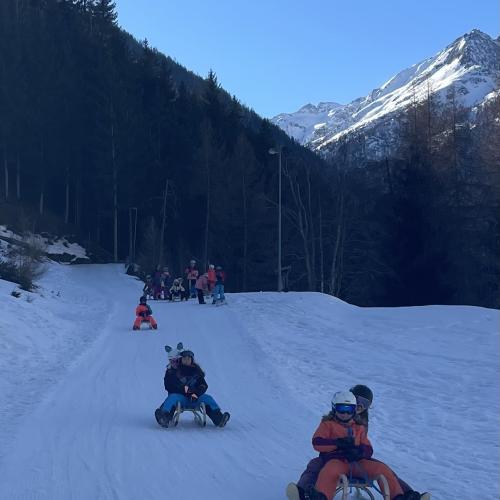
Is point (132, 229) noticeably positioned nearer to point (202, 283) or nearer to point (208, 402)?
point (202, 283)

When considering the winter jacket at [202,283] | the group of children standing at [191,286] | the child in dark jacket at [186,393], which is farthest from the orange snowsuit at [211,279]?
the child in dark jacket at [186,393]

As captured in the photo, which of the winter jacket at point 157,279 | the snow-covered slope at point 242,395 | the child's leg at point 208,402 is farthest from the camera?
the winter jacket at point 157,279

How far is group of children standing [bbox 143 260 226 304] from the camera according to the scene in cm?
2635

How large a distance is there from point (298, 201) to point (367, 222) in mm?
4123

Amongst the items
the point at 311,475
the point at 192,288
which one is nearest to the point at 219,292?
the point at 192,288

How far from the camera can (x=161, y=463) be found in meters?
7.34

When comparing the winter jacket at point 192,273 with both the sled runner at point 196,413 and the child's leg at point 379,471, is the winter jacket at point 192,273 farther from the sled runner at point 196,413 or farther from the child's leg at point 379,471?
the child's leg at point 379,471

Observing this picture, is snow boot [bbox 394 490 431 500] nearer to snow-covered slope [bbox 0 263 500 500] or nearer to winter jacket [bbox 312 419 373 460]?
winter jacket [bbox 312 419 373 460]

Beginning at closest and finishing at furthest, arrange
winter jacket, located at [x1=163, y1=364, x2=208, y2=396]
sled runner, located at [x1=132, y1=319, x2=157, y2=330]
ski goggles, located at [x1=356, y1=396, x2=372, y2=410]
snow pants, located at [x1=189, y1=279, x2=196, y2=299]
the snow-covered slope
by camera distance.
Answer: ski goggles, located at [x1=356, y1=396, x2=372, y2=410] → the snow-covered slope → winter jacket, located at [x1=163, y1=364, x2=208, y2=396] → sled runner, located at [x1=132, y1=319, x2=157, y2=330] → snow pants, located at [x1=189, y1=279, x2=196, y2=299]

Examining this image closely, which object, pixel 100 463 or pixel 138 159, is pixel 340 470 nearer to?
pixel 100 463

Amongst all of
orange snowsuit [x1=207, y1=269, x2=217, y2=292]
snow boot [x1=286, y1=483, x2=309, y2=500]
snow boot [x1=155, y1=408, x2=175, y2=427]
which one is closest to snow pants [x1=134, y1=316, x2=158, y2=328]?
orange snowsuit [x1=207, y1=269, x2=217, y2=292]

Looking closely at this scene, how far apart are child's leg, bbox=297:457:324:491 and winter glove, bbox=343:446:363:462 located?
0.24 m

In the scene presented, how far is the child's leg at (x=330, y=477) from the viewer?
578 centimetres

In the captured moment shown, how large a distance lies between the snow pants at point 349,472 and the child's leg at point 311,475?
0.43ft
